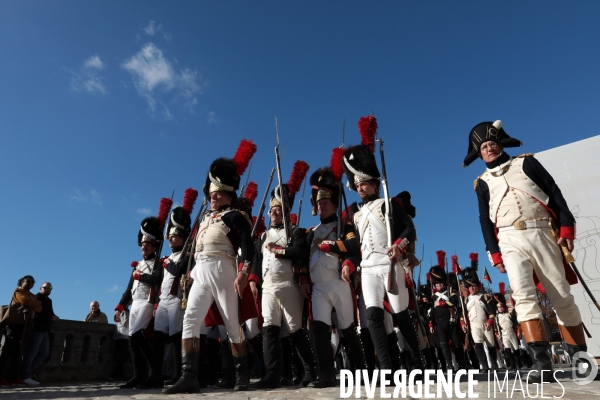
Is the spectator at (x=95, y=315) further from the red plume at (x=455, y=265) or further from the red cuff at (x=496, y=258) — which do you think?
the red plume at (x=455, y=265)

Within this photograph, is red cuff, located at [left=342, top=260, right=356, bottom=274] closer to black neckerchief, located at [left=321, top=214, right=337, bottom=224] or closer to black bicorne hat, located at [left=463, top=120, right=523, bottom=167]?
black neckerchief, located at [left=321, top=214, right=337, bottom=224]

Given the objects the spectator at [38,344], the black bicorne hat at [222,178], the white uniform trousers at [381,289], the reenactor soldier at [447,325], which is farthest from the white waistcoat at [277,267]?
the reenactor soldier at [447,325]

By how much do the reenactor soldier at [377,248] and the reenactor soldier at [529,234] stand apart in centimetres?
84

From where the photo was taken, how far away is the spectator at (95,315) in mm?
9461

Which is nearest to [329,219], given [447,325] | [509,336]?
[447,325]

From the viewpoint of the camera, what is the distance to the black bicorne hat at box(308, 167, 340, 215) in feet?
17.9

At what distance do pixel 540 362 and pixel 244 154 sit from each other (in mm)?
4174

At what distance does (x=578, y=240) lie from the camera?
369 inches

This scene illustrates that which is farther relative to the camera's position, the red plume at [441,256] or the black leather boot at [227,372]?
the red plume at [441,256]

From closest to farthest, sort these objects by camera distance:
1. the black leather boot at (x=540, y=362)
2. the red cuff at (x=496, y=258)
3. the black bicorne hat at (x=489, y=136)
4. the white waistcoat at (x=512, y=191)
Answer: the black leather boot at (x=540, y=362) < the white waistcoat at (x=512, y=191) < the red cuff at (x=496, y=258) < the black bicorne hat at (x=489, y=136)

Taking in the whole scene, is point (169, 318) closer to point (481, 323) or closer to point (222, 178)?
point (222, 178)

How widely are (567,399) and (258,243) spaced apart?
3.82m

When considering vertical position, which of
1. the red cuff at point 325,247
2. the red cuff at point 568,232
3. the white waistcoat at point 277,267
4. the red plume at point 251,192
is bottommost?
the red cuff at point 568,232

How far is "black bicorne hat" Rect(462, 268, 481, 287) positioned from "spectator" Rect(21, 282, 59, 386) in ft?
35.2
